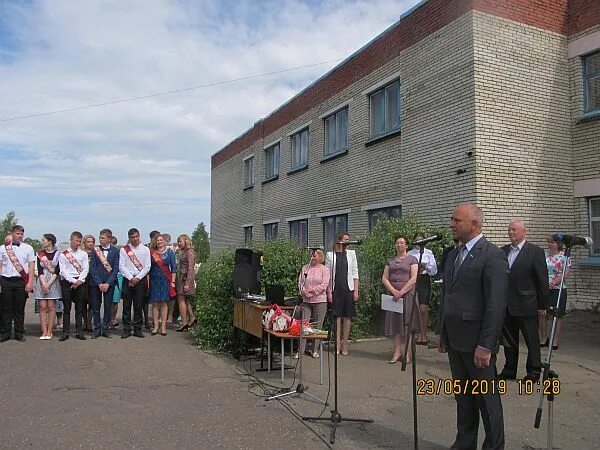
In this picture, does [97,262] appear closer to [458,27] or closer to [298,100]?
[458,27]

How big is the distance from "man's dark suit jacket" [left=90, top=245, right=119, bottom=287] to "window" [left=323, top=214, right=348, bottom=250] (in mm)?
8358

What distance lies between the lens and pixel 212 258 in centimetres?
955

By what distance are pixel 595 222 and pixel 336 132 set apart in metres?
8.34

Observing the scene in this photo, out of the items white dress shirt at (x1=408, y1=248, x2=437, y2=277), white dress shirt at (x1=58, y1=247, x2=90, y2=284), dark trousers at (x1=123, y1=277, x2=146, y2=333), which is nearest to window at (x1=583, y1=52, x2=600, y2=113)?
white dress shirt at (x1=408, y1=248, x2=437, y2=277)

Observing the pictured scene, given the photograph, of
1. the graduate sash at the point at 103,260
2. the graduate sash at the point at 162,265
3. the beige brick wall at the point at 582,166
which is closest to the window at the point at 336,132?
the beige brick wall at the point at 582,166

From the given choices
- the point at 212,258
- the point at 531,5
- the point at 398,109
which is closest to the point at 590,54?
the point at 531,5

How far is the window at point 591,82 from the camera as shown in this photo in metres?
12.1

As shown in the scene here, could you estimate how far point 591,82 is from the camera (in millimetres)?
12273

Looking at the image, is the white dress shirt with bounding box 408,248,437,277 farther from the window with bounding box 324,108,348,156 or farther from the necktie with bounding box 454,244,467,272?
the window with bounding box 324,108,348,156

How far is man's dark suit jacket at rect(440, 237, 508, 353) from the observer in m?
3.98

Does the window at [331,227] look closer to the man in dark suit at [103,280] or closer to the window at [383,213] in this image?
the window at [383,213]

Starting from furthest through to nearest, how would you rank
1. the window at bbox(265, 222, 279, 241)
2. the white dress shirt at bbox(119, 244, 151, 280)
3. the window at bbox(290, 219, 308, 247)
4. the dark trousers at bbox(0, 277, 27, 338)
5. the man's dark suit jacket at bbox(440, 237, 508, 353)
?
the window at bbox(265, 222, 279, 241)
the window at bbox(290, 219, 308, 247)
the white dress shirt at bbox(119, 244, 151, 280)
the dark trousers at bbox(0, 277, 27, 338)
the man's dark suit jacket at bbox(440, 237, 508, 353)

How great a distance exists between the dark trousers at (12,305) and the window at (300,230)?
10927 mm

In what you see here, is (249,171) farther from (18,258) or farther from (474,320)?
(474,320)
